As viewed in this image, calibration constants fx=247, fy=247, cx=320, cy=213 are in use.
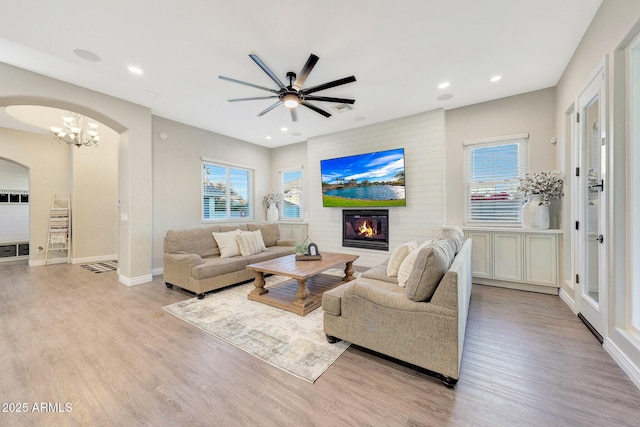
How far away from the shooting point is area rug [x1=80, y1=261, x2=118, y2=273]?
537 cm

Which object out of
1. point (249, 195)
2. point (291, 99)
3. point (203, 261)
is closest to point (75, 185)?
point (249, 195)

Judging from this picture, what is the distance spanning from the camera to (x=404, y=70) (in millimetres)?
3307

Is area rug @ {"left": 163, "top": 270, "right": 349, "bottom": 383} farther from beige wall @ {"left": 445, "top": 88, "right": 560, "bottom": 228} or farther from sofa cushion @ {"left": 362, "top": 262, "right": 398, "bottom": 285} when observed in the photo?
beige wall @ {"left": 445, "top": 88, "right": 560, "bottom": 228}

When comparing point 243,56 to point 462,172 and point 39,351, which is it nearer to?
point 39,351

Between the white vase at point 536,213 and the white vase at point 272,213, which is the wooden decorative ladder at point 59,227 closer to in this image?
the white vase at point 272,213

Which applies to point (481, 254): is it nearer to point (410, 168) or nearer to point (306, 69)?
point (410, 168)

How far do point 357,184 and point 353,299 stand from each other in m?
3.56

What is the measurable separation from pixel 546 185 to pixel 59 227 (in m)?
9.81

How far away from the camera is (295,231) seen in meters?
6.50

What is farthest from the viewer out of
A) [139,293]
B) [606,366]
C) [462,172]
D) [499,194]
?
[462,172]

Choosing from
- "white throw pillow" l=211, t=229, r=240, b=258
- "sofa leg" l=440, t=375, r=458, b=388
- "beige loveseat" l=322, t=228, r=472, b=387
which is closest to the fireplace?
"white throw pillow" l=211, t=229, r=240, b=258

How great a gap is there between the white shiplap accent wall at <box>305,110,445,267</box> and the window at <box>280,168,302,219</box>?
1.15 m

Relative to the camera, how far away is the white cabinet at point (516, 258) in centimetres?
357

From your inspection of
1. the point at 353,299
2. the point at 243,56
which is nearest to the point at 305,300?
the point at 353,299
